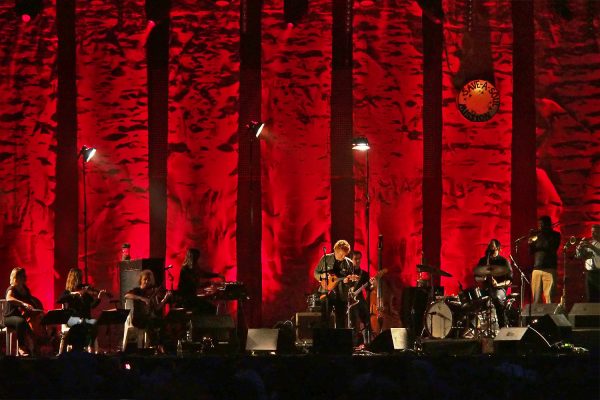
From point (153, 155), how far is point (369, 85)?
350 cm

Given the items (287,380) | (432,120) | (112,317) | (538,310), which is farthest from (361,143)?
(287,380)

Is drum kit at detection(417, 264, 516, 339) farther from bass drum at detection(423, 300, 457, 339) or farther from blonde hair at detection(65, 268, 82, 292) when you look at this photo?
blonde hair at detection(65, 268, 82, 292)

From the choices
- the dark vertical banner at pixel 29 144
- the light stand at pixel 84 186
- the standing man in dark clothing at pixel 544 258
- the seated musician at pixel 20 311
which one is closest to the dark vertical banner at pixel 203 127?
the light stand at pixel 84 186

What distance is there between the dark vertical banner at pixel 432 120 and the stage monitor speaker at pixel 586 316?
2.90m

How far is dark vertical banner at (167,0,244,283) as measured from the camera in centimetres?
1511

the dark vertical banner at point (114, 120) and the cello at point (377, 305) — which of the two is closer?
the cello at point (377, 305)

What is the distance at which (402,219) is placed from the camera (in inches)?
593

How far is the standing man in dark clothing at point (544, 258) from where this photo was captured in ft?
44.8

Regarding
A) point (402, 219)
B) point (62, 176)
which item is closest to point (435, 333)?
point (402, 219)

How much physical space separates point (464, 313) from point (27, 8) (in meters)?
8.06

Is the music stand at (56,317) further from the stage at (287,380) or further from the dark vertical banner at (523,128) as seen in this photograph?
the dark vertical banner at (523,128)

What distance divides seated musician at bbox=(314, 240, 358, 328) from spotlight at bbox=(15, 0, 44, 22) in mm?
6087

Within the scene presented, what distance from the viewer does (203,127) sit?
50.0ft

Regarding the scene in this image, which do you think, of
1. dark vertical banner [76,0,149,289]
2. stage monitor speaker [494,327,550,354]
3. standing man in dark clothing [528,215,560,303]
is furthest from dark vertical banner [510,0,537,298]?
dark vertical banner [76,0,149,289]
